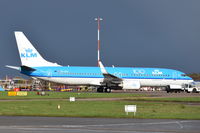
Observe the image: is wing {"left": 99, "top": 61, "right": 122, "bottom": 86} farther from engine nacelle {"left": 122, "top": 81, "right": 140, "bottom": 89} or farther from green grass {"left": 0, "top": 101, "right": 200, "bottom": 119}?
green grass {"left": 0, "top": 101, "right": 200, "bottom": 119}

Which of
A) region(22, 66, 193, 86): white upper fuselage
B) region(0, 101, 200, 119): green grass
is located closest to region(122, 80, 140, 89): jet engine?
region(22, 66, 193, 86): white upper fuselage

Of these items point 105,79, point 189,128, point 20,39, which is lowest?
point 189,128

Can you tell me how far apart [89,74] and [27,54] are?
1184cm

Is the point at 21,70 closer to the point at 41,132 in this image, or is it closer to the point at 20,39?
the point at 20,39

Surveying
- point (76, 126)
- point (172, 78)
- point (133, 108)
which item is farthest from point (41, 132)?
point (172, 78)

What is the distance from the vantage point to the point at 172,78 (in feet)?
275

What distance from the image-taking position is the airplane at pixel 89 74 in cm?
7731

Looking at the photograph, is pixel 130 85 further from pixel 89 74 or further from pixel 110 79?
pixel 89 74

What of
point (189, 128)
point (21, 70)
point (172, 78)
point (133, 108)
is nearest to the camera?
point (189, 128)

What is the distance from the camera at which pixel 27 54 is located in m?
80.6

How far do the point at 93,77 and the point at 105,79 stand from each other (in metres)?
2.15

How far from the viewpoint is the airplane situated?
3044 inches

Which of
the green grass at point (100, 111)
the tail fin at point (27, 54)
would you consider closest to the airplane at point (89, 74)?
the tail fin at point (27, 54)

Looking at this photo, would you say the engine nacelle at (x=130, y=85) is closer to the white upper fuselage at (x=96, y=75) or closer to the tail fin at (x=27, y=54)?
the white upper fuselage at (x=96, y=75)
